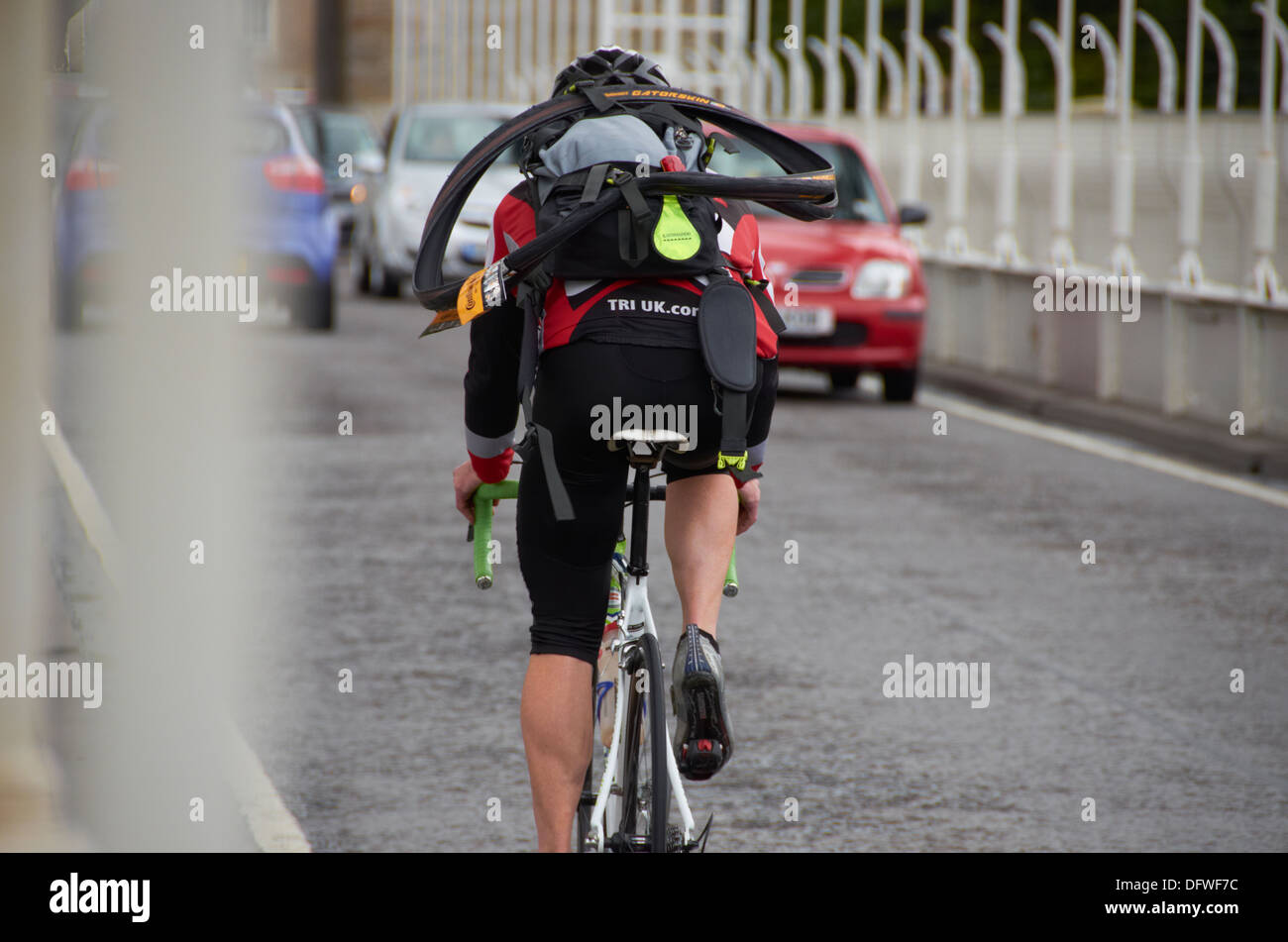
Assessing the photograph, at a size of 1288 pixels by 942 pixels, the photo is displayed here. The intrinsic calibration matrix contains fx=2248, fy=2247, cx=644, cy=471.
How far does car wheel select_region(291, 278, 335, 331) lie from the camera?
19.1 meters

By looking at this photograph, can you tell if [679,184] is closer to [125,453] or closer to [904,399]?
[125,453]

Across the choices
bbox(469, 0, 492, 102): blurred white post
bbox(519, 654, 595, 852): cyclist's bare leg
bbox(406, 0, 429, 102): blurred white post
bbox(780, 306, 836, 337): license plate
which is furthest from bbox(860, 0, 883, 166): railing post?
bbox(406, 0, 429, 102): blurred white post

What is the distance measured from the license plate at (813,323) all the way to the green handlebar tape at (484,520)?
10.9m

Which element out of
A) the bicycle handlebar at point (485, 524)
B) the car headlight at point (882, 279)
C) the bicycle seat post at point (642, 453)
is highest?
the bicycle seat post at point (642, 453)

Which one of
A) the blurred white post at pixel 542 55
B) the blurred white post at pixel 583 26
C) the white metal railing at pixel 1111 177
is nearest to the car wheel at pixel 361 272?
the white metal railing at pixel 1111 177

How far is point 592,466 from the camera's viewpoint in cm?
384

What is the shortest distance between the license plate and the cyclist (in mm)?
10974

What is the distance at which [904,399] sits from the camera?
15.7m

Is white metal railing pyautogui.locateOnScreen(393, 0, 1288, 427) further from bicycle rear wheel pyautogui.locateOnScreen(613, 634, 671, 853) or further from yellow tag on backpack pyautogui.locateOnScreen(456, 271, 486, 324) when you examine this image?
yellow tag on backpack pyautogui.locateOnScreen(456, 271, 486, 324)

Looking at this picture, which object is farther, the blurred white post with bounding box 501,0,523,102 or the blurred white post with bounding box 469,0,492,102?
the blurred white post with bounding box 469,0,492,102

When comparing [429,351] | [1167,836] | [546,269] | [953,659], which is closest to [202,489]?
[546,269]

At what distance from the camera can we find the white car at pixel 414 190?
22.1m

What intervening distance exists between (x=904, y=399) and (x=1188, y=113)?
108 inches

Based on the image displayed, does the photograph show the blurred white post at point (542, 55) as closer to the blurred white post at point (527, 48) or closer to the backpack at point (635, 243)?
the blurred white post at point (527, 48)
